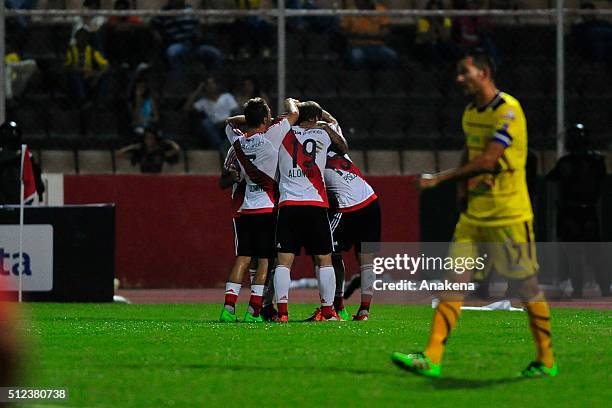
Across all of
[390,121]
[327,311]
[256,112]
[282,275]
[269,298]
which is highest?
[390,121]

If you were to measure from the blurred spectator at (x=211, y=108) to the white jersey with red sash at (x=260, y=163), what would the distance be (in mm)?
6746

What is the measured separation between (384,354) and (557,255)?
33.2 feet

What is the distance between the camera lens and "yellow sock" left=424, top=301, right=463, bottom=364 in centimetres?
802

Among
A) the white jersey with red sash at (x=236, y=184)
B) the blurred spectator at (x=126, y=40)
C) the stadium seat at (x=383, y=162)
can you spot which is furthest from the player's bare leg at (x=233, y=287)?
the blurred spectator at (x=126, y=40)

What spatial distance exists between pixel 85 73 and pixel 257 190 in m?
8.04

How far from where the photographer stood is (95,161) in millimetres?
20234

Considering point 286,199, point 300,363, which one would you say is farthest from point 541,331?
point 286,199

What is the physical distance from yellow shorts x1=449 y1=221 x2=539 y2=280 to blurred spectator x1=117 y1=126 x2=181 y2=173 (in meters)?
12.3

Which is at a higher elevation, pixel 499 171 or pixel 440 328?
pixel 499 171

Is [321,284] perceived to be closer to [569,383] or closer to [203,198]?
[569,383]

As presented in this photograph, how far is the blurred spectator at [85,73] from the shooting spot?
20.4 metres

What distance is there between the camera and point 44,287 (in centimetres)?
1731

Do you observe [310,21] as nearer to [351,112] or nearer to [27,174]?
[351,112]

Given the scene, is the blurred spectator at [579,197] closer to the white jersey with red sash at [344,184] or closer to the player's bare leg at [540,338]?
the white jersey with red sash at [344,184]
